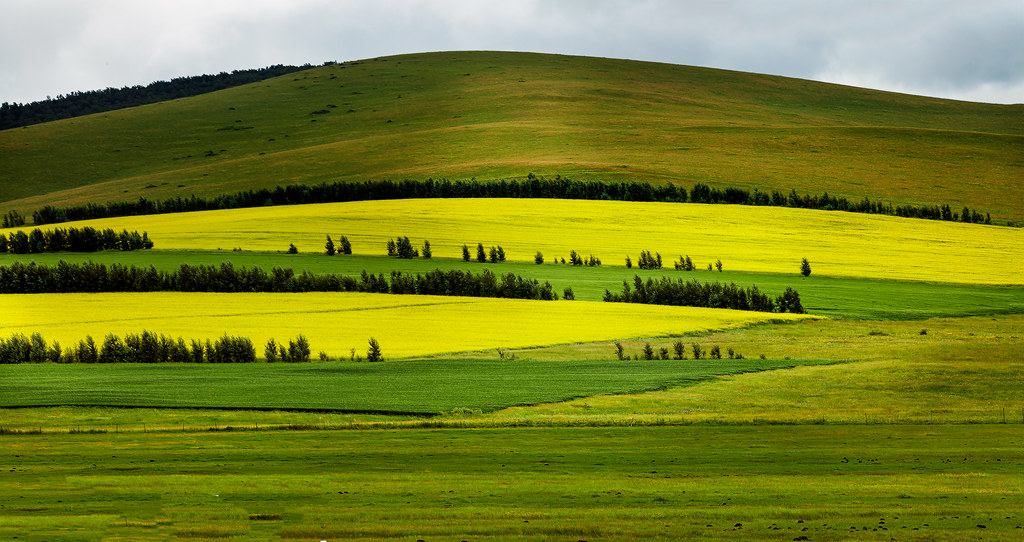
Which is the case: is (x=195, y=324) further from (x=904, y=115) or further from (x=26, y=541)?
(x=904, y=115)

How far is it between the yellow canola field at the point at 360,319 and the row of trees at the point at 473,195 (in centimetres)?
3622

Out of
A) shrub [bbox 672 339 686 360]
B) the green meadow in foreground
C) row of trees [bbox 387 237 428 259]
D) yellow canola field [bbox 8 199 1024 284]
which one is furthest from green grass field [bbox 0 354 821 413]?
yellow canola field [bbox 8 199 1024 284]

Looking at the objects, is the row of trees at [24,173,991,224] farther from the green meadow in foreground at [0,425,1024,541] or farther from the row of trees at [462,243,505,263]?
the green meadow in foreground at [0,425,1024,541]

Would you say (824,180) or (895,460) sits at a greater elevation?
(824,180)

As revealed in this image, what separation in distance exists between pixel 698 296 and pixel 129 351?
85.8 feet

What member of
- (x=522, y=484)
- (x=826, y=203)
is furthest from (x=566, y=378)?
(x=826, y=203)

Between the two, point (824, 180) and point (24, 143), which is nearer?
point (824, 180)

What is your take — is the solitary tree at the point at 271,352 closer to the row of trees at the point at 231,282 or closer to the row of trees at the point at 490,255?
the row of trees at the point at 231,282

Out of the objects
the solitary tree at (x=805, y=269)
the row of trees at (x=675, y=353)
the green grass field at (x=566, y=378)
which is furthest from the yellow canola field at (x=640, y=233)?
the row of trees at (x=675, y=353)

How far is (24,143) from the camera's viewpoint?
444 ft

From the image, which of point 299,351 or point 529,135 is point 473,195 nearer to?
point 529,135

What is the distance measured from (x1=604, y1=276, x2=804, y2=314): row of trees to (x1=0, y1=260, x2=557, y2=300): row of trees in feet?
13.9

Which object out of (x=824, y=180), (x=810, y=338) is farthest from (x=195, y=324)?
Result: (x=824, y=180)

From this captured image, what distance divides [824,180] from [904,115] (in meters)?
58.8
